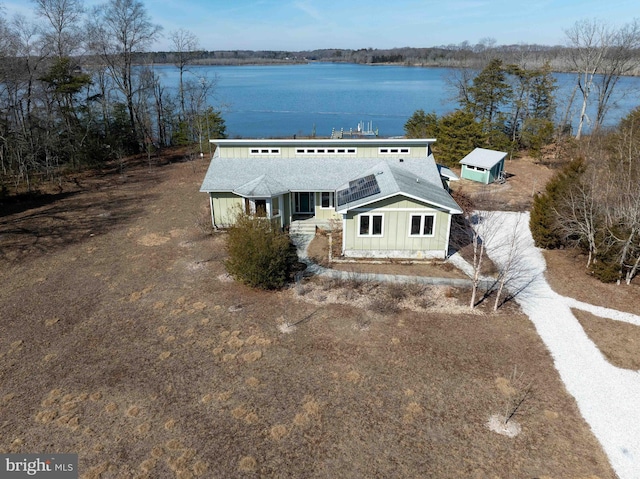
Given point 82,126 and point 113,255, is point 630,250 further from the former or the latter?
point 82,126

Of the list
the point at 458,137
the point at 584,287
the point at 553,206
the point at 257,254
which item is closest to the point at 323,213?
the point at 257,254

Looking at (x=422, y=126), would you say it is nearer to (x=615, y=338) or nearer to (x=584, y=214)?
(x=584, y=214)

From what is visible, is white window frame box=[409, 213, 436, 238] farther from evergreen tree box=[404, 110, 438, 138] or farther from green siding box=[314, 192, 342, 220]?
evergreen tree box=[404, 110, 438, 138]

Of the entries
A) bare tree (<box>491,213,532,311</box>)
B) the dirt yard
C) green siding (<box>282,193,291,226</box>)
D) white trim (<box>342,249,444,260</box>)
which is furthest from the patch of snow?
green siding (<box>282,193,291,226</box>)

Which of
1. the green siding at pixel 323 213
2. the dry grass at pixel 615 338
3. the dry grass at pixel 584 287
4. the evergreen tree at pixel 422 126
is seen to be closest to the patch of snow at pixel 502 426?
the dry grass at pixel 615 338

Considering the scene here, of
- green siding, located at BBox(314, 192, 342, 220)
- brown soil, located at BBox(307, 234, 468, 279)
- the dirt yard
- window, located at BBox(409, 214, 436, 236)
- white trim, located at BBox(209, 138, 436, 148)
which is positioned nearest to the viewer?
the dirt yard

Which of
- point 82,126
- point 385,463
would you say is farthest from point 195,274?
point 82,126

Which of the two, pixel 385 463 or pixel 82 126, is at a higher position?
pixel 82 126
